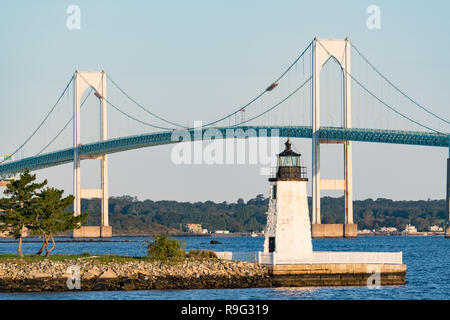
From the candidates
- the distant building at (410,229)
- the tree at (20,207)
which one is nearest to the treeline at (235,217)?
the distant building at (410,229)

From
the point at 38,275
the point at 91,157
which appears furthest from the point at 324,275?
the point at 91,157

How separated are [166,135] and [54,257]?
44.5 m

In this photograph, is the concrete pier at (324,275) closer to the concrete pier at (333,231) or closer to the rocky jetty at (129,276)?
the rocky jetty at (129,276)

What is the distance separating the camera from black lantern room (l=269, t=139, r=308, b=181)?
32219mm

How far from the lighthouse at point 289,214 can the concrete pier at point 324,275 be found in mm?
319

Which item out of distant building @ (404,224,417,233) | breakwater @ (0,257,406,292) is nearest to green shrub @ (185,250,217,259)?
breakwater @ (0,257,406,292)

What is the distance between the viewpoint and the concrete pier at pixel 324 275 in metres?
31.8

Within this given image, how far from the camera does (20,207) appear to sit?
125 feet

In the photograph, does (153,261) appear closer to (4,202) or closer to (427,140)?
(4,202)

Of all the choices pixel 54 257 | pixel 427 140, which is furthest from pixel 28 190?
pixel 427 140

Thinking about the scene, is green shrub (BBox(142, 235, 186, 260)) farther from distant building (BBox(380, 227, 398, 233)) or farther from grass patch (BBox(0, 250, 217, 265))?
distant building (BBox(380, 227, 398, 233))

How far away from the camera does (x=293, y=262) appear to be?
3186cm

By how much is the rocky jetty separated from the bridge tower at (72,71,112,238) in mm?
55436
